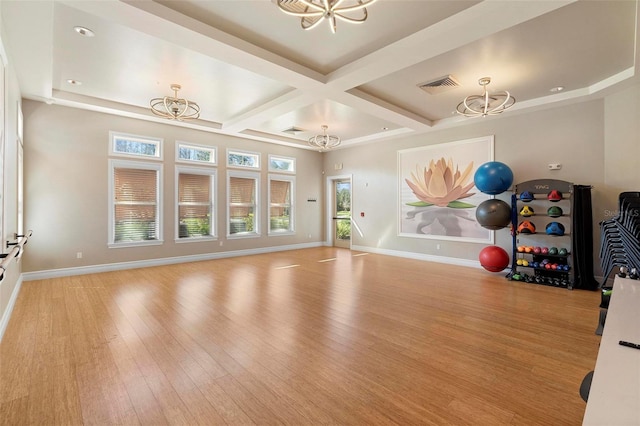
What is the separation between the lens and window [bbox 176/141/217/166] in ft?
23.5

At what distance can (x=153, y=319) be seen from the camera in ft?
11.6

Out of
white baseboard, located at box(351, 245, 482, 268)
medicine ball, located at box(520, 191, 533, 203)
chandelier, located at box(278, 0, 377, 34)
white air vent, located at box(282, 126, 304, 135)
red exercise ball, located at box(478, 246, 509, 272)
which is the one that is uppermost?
white air vent, located at box(282, 126, 304, 135)

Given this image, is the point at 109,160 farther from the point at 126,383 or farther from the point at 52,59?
the point at 126,383

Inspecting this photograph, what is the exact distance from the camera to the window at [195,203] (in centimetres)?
721

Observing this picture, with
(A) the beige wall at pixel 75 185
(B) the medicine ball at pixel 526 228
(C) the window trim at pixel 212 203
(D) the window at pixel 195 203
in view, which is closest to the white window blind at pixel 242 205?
(C) the window trim at pixel 212 203

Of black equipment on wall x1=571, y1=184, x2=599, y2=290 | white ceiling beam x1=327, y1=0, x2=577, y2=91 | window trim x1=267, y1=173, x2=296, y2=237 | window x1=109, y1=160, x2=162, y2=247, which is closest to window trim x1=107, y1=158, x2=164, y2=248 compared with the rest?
window x1=109, y1=160, x2=162, y2=247

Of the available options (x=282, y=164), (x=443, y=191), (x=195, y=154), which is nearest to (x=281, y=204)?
(x=282, y=164)

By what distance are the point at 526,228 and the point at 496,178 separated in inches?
41.1

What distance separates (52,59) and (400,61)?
15.1 feet

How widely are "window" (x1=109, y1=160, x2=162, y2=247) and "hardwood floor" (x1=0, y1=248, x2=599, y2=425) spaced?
5.19ft

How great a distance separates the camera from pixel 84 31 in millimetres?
3443

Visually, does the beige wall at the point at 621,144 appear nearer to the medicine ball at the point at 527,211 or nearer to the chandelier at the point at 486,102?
the medicine ball at the point at 527,211

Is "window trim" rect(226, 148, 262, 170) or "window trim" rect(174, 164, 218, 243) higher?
"window trim" rect(226, 148, 262, 170)

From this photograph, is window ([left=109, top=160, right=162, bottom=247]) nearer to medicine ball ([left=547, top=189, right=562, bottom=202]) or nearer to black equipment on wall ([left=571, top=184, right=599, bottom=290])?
medicine ball ([left=547, top=189, right=562, bottom=202])
